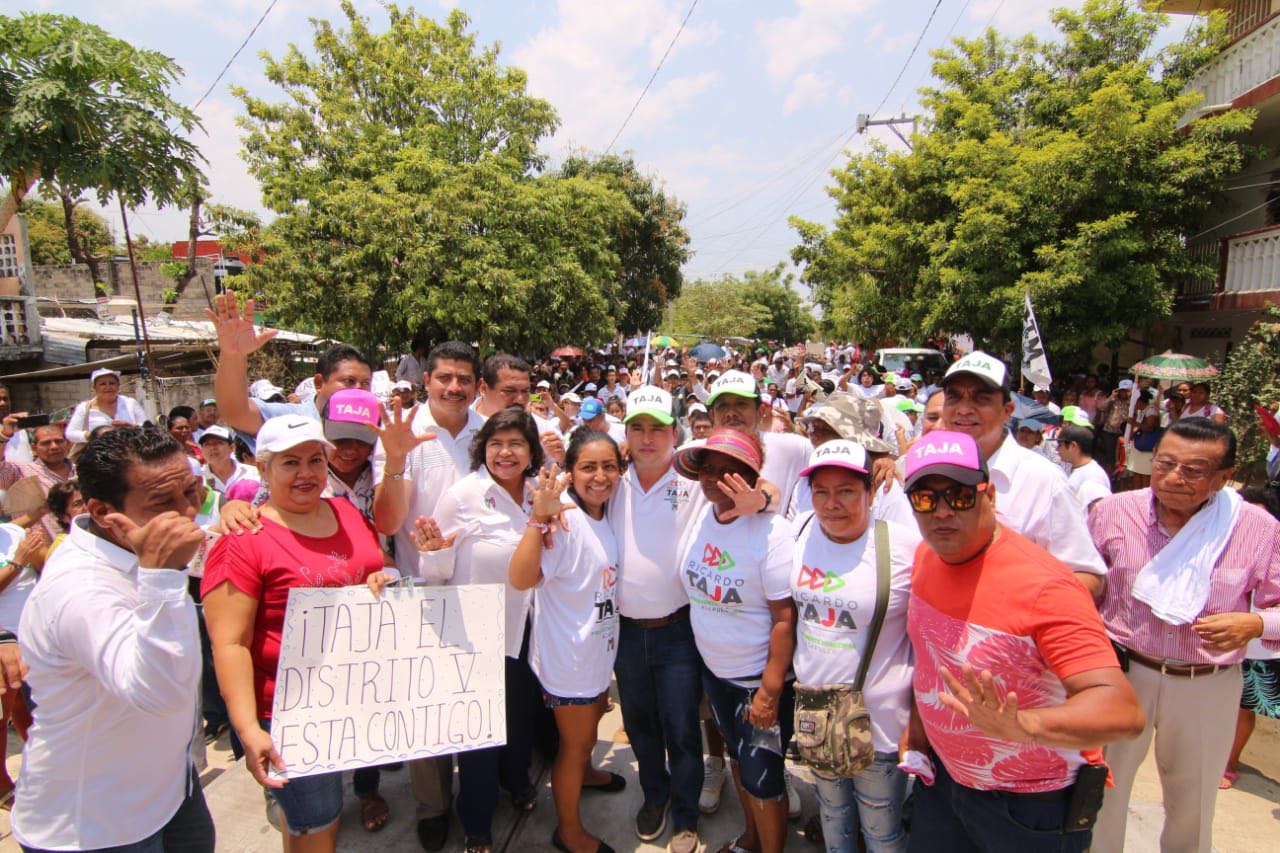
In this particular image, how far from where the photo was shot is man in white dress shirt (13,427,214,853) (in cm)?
178

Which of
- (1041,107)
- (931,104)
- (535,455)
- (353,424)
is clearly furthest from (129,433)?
(931,104)

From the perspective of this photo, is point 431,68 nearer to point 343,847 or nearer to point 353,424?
point 353,424

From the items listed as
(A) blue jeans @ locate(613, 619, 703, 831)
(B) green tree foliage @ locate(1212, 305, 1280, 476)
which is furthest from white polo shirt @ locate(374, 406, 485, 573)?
(B) green tree foliage @ locate(1212, 305, 1280, 476)

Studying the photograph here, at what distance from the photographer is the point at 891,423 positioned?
5.86 m

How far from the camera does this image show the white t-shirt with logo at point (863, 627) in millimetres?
2395

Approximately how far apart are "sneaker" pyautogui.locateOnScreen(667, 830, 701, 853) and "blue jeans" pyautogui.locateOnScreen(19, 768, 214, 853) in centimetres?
179

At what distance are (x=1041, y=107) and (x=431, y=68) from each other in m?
12.0

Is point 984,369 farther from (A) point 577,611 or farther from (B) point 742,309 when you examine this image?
(B) point 742,309

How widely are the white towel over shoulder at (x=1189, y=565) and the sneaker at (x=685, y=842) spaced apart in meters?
2.07

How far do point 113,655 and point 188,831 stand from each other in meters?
0.77

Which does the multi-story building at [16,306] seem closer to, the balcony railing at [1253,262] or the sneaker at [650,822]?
the sneaker at [650,822]

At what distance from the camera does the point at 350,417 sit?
3035mm

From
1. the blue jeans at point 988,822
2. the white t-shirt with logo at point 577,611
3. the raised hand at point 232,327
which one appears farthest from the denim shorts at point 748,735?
the raised hand at point 232,327

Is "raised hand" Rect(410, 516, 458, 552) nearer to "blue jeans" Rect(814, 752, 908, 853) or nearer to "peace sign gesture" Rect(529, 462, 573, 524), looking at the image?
"peace sign gesture" Rect(529, 462, 573, 524)
